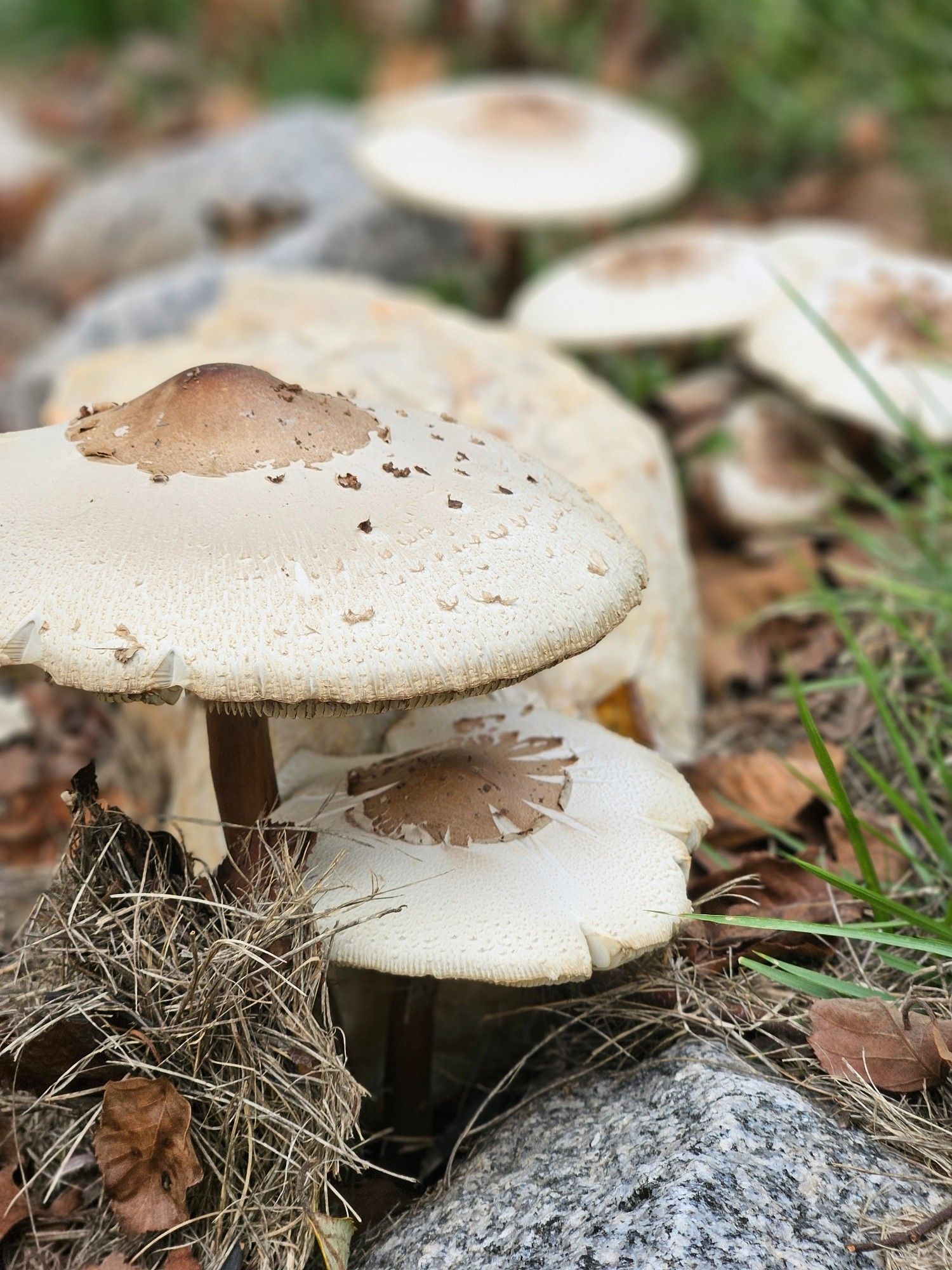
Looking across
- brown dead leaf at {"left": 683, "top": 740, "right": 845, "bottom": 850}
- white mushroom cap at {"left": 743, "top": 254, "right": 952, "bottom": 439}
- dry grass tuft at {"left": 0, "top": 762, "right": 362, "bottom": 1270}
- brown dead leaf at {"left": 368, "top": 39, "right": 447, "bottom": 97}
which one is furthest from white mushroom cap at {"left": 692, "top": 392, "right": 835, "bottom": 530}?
brown dead leaf at {"left": 368, "top": 39, "right": 447, "bottom": 97}

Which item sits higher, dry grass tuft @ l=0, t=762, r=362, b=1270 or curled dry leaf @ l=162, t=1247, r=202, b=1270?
dry grass tuft @ l=0, t=762, r=362, b=1270

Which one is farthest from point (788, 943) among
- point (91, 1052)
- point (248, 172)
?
point (248, 172)

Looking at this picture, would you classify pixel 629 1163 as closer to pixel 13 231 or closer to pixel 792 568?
pixel 792 568

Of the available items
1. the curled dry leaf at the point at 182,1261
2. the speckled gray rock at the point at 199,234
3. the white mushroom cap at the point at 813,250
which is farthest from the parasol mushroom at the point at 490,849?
the speckled gray rock at the point at 199,234

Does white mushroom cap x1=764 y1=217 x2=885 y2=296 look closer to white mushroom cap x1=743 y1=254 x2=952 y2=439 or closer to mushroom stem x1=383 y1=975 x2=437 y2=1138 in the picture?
white mushroom cap x1=743 y1=254 x2=952 y2=439

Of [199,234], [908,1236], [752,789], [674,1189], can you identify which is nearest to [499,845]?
[674,1189]

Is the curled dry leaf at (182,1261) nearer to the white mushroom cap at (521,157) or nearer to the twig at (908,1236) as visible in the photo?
the twig at (908,1236)

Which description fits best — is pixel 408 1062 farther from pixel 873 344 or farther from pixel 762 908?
pixel 873 344
